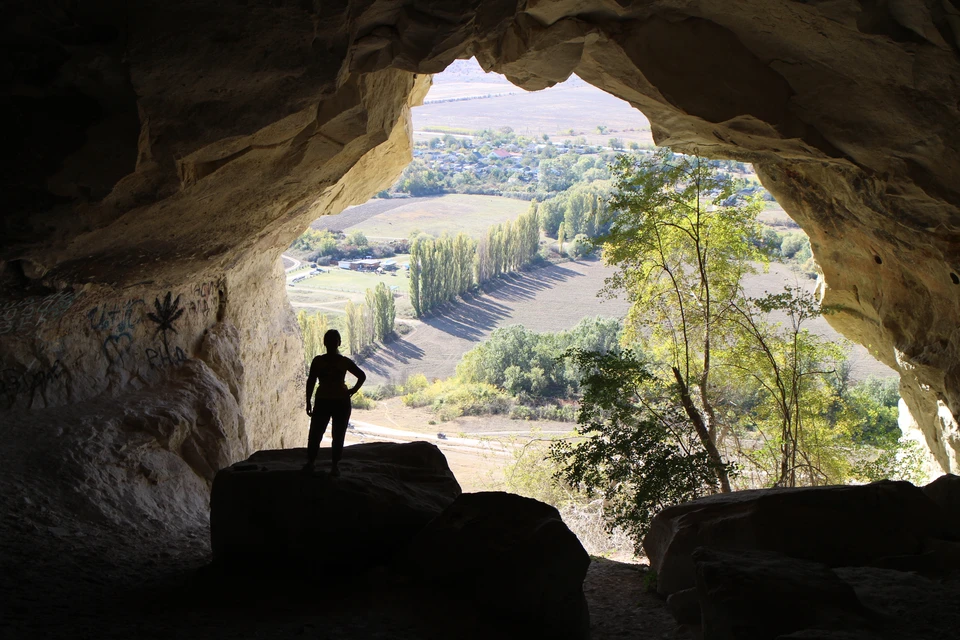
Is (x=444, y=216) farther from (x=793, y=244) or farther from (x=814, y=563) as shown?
(x=814, y=563)

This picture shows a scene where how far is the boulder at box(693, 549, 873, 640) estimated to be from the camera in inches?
207

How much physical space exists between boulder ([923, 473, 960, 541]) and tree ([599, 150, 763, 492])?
3.59 meters

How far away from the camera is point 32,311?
26.9 feet

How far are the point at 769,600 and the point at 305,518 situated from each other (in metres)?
3.97

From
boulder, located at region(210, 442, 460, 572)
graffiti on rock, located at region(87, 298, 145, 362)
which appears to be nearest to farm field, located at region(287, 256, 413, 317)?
graffiti on rock, located at region(87, 298, 145, 362)

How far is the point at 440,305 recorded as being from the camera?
5384 cm

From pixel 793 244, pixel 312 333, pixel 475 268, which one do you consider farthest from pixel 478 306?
pixel 793 244

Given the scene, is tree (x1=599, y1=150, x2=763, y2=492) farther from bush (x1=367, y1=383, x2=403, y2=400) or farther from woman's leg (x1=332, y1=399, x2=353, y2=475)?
bush (x1=367, y1=383, x2=403, y2=400)

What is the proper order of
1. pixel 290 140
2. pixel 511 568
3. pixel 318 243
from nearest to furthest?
pixel 511 568, pixel 290 140, pixel 318 243

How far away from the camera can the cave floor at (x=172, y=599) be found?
216 inches

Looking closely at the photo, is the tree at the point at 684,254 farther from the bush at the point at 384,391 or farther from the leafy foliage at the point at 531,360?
the bush at the point at 384,391

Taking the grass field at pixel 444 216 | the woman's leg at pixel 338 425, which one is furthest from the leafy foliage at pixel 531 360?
the woman's leg at pixel 338 425

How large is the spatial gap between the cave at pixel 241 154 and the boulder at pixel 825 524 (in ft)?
11.9

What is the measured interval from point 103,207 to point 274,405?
9060mm
